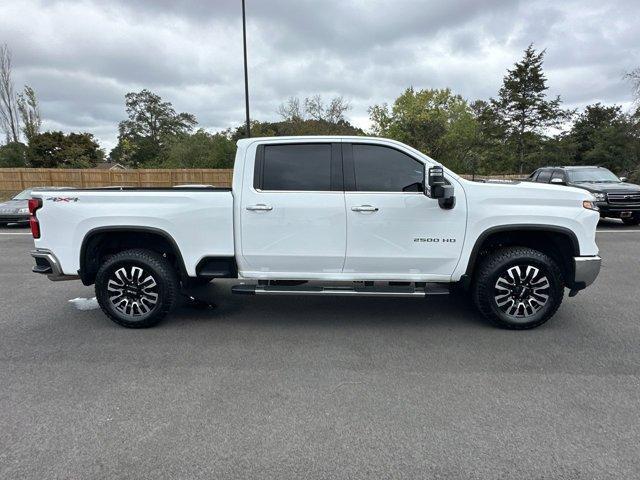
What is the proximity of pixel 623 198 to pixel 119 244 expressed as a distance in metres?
12.8

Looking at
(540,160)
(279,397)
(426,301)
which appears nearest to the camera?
(279,397)

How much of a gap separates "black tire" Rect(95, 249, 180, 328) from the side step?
79 centimetres

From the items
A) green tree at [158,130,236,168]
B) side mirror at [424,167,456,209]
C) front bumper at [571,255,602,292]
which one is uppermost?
green tree at [158,130,236,168]

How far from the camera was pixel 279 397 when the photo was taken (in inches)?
123

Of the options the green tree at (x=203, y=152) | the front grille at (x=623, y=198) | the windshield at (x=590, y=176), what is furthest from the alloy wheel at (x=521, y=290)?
the green tree at (x=203, y=152)

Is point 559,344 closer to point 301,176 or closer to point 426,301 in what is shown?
point 426,301

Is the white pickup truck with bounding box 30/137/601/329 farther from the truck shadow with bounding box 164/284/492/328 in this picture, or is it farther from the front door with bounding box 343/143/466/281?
the truck shadow with bounding box 164/284/492/328

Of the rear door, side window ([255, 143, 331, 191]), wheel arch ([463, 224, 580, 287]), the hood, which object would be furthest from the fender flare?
the hood

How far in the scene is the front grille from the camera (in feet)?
37.7

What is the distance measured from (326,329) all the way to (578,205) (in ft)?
9.58

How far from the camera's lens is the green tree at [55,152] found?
1686 inches

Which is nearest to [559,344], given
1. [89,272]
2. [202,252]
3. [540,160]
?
[202,252]

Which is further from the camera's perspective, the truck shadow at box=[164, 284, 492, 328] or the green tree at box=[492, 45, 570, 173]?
the green tree at box=[492, 45, 570, 173]

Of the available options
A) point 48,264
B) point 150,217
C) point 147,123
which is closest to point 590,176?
point 150,217
